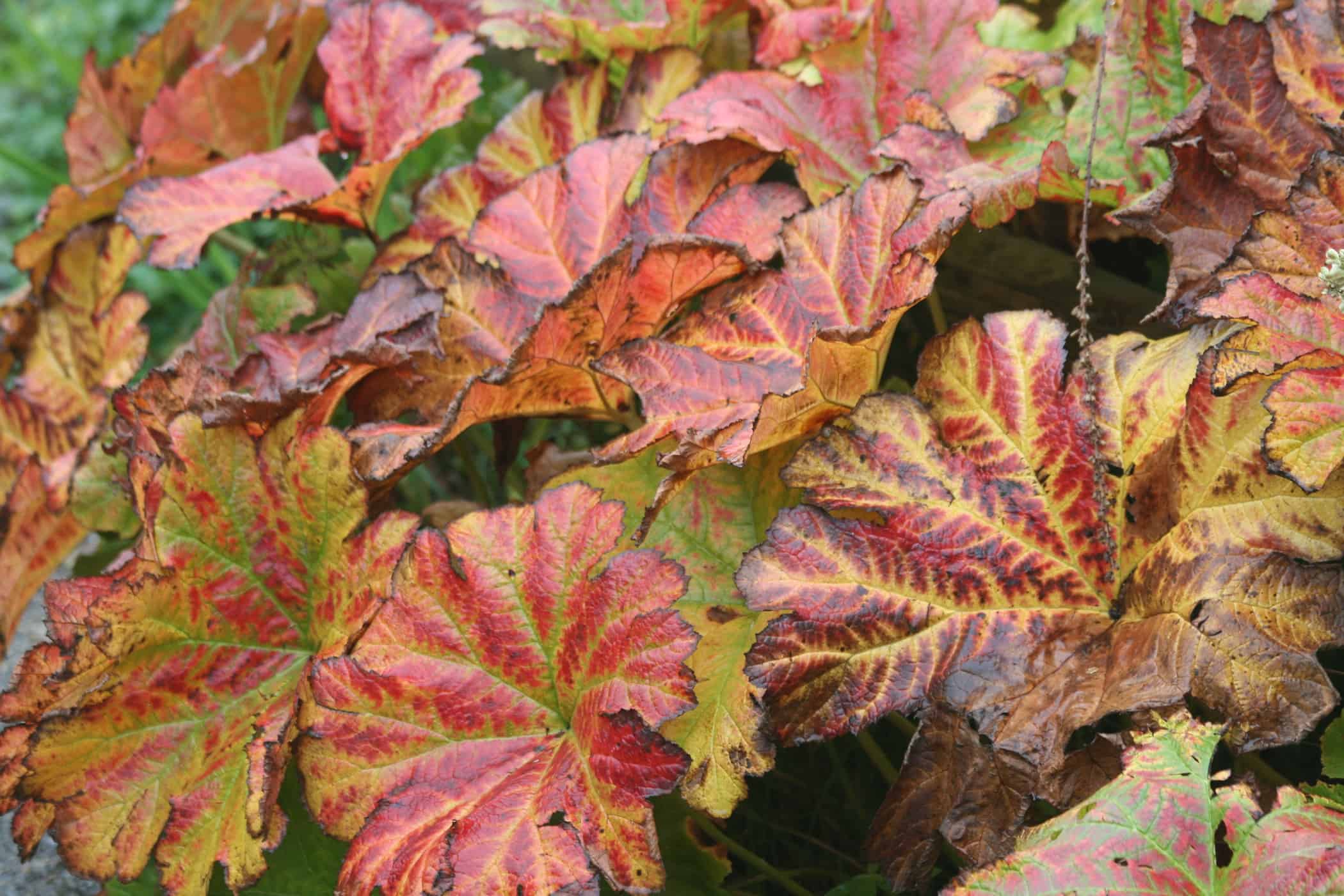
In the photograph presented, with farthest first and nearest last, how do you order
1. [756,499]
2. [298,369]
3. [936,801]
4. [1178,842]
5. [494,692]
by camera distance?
[298,369] < [756,499] < [494,692] < [936,801] < [1178,842]

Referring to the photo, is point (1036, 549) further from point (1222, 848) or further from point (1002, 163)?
point (1002, 163)

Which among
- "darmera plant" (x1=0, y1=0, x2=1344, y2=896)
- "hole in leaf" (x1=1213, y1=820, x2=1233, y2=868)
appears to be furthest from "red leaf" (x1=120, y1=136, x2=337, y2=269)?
"hole in leaf" (x1=1213, y1=820, x2=1233, y2=868)

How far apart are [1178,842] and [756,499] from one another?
49cm

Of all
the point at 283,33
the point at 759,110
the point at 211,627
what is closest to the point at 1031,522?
Result: the point at 759,110

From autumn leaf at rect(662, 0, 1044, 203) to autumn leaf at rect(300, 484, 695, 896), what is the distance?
448 millimetres

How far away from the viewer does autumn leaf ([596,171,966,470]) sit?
90 cm

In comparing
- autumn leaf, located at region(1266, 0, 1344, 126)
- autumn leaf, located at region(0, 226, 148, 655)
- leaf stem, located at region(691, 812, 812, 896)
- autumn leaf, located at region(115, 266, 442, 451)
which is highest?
autumn leaf, located at region(1266, 0, 1344, 126)

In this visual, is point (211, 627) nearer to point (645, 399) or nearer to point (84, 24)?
point (645, 399)

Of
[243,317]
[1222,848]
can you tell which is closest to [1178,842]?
[1222,848]

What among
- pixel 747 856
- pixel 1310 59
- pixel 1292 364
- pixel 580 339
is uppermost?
pixel 1310 59

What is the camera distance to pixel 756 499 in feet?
3.47

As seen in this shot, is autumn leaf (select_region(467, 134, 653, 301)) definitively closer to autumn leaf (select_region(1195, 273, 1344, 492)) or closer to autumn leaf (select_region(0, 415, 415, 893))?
autumn leaf (select_region(0, 415, 415, 893))

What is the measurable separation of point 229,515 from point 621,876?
A: 21.4 inches

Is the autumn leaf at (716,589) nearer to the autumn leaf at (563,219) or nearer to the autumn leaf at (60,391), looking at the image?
the autumn leaf at (563,219)
